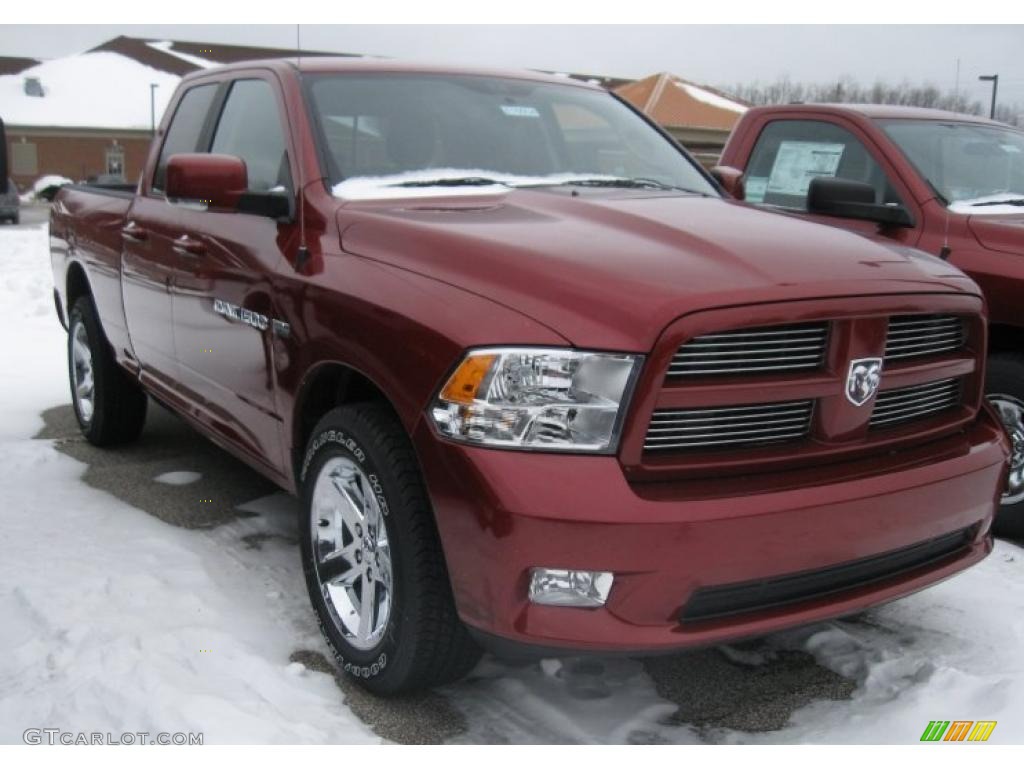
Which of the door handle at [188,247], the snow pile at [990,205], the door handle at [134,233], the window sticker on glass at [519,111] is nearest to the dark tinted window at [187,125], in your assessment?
the door handle at [134,233]

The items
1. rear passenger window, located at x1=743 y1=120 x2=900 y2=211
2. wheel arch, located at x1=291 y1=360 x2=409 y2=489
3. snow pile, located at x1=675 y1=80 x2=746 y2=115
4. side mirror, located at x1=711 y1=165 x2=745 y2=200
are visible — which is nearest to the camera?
wheel arch, located at x1=291 y1=360 x2=409 y2=489

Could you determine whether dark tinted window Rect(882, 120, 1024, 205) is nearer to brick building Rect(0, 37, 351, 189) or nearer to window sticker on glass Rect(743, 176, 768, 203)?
window sticker on glass Rect(743, 176, 768, 203)

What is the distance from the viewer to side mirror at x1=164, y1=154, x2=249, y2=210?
3506mm

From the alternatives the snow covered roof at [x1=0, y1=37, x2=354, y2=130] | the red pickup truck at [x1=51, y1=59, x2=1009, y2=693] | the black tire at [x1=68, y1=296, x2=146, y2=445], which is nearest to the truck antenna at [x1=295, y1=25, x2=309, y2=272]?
the red pickup truck at [x1=51, y1=59, x2=1009, y2=693]

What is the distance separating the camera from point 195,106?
4848 millimetres

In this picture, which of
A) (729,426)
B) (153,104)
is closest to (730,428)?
(729,426)

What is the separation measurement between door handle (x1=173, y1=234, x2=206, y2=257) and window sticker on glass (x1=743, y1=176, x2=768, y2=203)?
302 cm

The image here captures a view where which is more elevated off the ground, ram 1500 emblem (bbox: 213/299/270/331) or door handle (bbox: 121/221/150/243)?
door handle (bbox: 121/221/150/243)

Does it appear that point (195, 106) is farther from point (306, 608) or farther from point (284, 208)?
point (306, 608)

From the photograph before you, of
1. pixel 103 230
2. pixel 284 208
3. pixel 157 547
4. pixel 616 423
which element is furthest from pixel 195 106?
pixel 616 423

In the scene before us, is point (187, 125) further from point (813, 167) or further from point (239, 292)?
point (813, 167)

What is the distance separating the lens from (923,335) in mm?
2992

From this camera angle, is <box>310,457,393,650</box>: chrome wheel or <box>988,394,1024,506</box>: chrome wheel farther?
<box>988,394,1024,506</box>: chrome wheel

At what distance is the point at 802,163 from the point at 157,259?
322 centimetres
